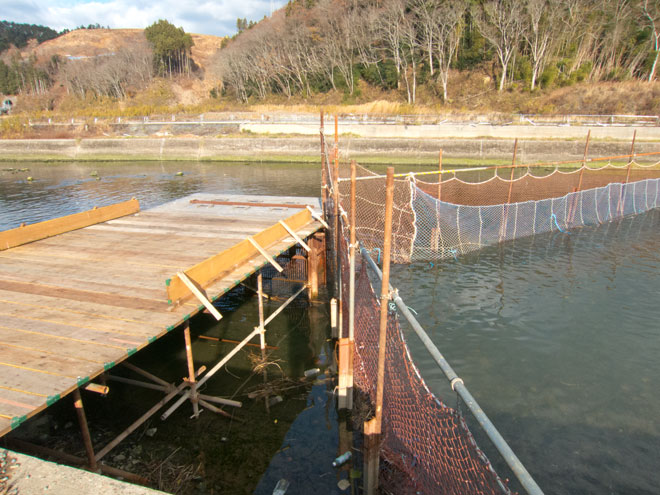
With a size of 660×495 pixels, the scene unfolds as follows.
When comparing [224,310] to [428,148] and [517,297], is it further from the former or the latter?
[428,148]

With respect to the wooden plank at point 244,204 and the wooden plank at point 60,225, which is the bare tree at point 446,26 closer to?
the wooden plank at point 244,204

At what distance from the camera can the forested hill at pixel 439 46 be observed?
169ft

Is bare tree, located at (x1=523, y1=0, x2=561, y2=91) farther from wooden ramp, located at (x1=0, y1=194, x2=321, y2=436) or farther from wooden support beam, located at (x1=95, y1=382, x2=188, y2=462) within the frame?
wooden support beam, located at (x1=95, y1=382, x2=188, y2=462)

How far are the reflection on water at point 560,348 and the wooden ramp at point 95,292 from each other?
15.5ft

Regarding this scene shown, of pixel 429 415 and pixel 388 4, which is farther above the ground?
pixel 388 4

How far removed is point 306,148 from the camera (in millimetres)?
42938

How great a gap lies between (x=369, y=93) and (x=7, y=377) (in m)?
68.6

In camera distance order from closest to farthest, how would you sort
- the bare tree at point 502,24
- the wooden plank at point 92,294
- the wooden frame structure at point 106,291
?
the wooden frame structure at point 106,291, the wooden plank at point 92,294, the bare tree at point 502,24

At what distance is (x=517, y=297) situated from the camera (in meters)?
11.5

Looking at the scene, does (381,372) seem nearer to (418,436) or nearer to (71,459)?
(418,436)

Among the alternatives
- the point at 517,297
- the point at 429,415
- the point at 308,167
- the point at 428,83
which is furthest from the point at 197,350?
the point at 428,83

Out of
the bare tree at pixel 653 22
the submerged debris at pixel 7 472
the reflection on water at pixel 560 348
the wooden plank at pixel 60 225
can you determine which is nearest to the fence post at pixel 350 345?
the reflection on water at pixel 560 348

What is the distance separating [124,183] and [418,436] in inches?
1378

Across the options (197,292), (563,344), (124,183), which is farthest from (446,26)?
(197,292)
